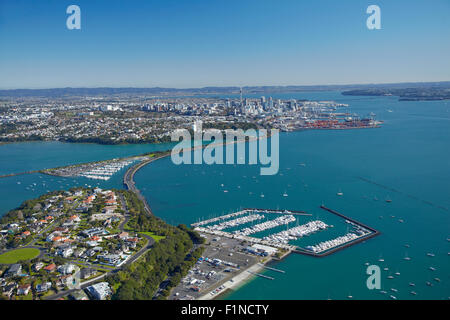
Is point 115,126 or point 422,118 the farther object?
point 422,118

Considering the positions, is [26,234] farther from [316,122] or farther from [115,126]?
[316,122]

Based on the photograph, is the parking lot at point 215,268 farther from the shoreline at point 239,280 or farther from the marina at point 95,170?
the marina at point 95,170

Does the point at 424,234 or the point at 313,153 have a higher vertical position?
the point at 313,153

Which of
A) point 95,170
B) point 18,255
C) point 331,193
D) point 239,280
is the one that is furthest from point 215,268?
point 95,170

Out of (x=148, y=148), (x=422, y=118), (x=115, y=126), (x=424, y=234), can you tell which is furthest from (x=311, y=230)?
(x=422, y=118)

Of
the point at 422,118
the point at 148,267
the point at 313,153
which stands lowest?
the point at 148,267

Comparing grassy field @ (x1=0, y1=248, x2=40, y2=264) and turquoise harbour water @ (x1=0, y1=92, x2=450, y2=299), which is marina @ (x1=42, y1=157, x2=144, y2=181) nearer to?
turquoise harbour water @ (x1=0, y1=92, x2=450, y2=299)
